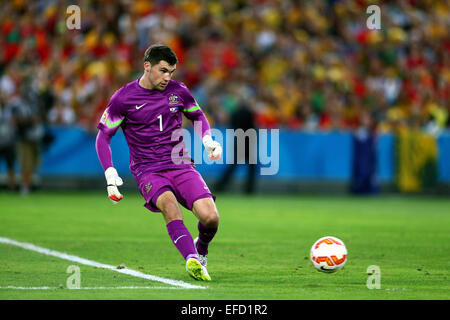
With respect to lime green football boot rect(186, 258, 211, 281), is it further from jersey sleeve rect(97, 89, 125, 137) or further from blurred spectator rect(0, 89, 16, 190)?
blurred spectator rect(0, 89, 16, 190)

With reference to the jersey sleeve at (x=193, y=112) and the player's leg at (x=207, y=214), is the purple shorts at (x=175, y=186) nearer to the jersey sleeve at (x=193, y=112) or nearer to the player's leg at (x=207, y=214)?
the player's leg at (x=207, y=214)

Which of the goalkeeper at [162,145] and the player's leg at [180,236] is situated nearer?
the player's leg at [180,236]

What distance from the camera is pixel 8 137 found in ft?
A: 64.7

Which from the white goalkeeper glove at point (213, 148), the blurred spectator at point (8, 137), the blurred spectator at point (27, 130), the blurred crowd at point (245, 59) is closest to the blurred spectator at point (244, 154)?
the blurred crowd at point (245, 59)

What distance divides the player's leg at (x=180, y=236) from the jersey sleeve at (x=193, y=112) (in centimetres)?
72

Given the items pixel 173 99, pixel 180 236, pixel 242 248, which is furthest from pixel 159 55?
pixel 242 248

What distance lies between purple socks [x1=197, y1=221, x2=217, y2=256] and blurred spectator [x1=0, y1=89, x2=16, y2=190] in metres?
12.2

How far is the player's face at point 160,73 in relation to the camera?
7914 mm

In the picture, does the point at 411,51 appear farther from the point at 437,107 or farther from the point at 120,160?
the point at 120,160

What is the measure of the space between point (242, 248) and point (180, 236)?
279 cm

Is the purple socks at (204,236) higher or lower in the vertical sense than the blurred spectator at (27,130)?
lower

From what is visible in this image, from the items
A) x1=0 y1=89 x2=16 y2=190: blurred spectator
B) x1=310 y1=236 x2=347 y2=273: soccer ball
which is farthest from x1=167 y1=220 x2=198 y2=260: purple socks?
x1=0 y1=89 x2=16 y2=190: blurred spectator

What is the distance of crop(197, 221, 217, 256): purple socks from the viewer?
315 inches
